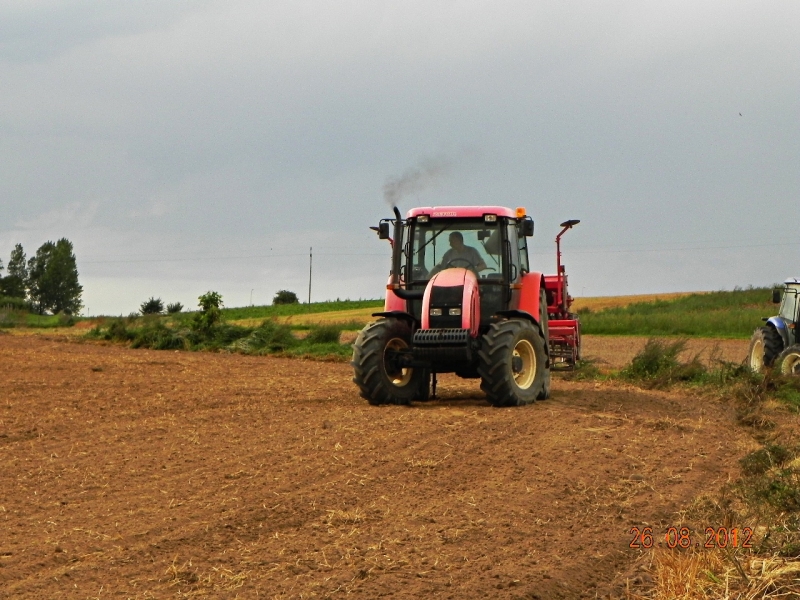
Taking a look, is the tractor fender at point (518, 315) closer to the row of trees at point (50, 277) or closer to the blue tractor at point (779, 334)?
the blue tractor at point (779, 334)

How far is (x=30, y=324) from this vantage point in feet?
149

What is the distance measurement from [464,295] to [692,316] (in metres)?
26.7

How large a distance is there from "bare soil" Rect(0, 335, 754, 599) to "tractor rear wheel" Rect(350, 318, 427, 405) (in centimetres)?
35

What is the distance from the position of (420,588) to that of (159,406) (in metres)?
8.44

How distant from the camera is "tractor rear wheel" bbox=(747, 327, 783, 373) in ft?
61.0

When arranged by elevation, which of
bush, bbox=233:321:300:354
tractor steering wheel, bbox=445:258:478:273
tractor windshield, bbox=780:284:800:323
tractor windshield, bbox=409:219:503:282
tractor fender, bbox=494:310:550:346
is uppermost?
tractor windshield, bbox=409:219:503:282

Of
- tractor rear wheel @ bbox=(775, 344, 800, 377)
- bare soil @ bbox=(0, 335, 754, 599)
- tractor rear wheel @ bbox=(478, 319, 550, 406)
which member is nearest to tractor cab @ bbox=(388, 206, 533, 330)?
tractor rear wheel @ bbox=(478, 319, 550, 406)

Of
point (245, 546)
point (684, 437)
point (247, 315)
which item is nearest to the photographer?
point (245, 546)

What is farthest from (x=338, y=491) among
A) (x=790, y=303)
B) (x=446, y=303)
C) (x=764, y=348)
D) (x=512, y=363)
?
(x=790, y=303)

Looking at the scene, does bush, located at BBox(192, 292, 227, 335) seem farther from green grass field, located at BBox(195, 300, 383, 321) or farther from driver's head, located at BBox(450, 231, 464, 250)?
green grass field, located at BBox(195, 300, 383, 321)

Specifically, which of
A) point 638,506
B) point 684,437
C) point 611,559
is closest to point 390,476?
point 638,506

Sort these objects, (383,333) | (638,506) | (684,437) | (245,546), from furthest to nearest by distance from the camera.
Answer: (383,333) → (684,437) → (638,506) → (245,546)

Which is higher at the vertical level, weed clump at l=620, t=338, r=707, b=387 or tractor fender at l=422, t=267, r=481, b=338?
tractor fender at l=422, t=267, r=481, b=338

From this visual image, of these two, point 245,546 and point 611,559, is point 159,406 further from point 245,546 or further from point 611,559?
point 611,559
